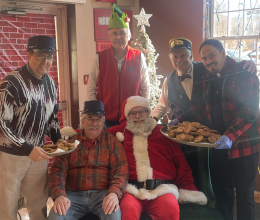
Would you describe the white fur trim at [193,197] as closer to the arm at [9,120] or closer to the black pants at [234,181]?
the black pants at [234,181]

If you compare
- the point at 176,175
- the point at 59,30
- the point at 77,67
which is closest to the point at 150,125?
the point at 176,175

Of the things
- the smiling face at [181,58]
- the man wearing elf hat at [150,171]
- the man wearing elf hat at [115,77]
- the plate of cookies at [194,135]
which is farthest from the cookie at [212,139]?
the man wearing elf hat at [115,77]

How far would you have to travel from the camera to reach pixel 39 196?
2.10 meters

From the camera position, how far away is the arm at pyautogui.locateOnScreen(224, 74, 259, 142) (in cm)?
194

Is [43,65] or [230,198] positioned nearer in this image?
[43,65]

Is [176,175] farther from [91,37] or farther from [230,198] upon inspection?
[91,37]

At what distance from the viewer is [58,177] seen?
6.84 ft

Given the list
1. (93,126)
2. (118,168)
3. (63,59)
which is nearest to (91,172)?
(118,168)

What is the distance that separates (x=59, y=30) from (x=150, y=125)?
7.96 feet

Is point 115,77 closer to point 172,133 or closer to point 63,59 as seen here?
point 172,133

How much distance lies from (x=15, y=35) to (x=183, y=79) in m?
2.52

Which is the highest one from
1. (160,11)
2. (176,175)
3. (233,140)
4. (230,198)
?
(160,11)

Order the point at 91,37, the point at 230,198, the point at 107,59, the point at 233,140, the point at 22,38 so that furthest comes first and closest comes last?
1. the point at 91,37
2. the point at 22,38
3. the point at 107,59
4. the point at 230,198
5. the point at 233,140

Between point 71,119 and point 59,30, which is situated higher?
point 59,30
